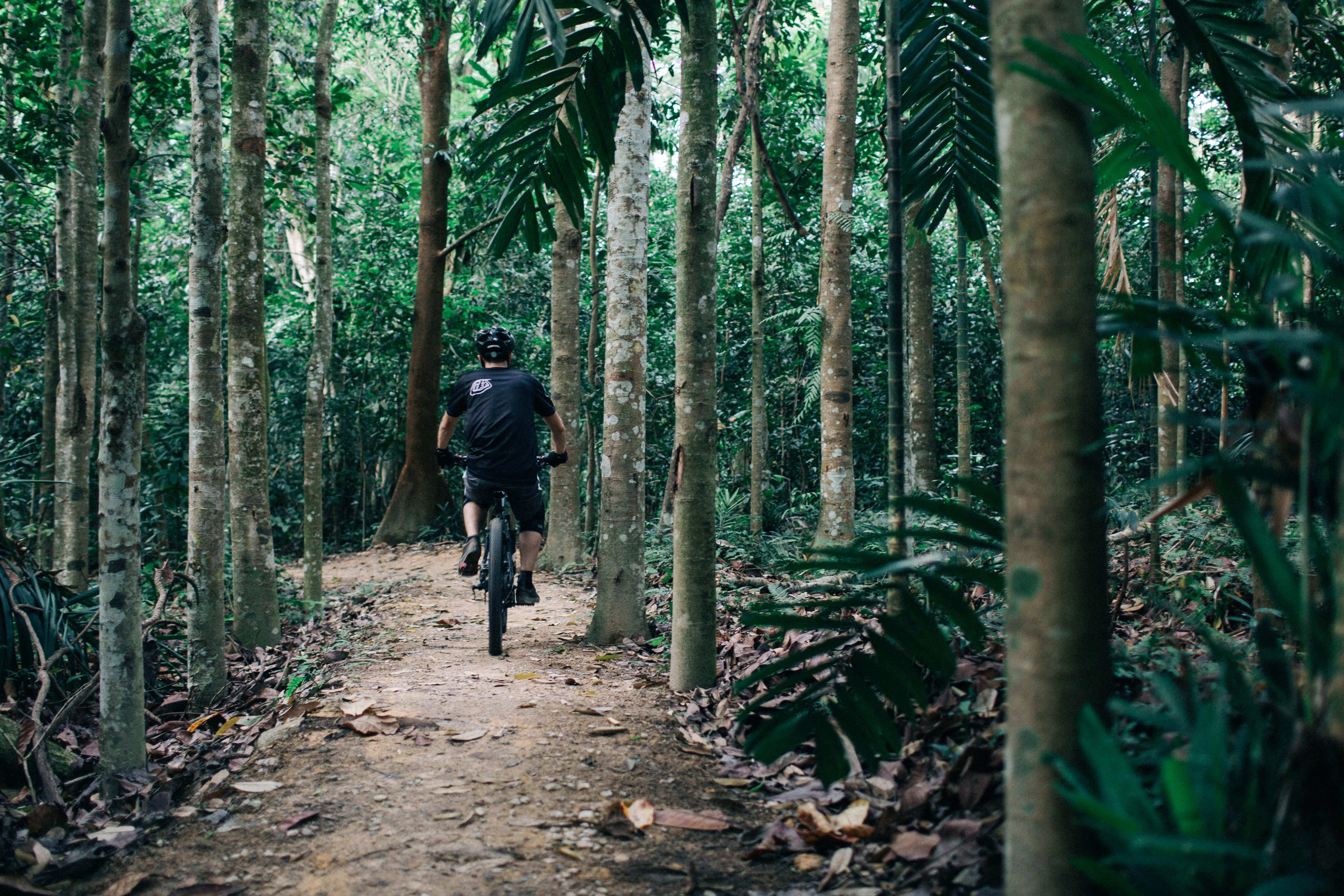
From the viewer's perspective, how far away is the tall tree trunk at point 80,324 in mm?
6395

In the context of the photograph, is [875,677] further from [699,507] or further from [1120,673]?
[699,507]

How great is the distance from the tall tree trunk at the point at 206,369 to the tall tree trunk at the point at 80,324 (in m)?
2.82

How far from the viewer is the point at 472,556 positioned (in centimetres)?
522

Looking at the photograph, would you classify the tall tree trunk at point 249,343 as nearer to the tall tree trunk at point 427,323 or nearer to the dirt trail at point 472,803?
the dirt trail at point 472,803

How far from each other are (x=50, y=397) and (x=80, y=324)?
2.29 m

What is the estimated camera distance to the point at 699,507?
12.8 feet

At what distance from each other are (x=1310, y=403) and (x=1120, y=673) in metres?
1.32

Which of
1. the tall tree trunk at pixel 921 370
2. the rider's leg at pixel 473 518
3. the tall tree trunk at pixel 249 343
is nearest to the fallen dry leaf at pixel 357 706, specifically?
the rider's leg at pixel 473 518

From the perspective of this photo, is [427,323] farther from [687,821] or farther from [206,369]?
[687,821]

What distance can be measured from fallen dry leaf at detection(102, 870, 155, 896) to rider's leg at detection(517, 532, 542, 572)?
3.08 meters

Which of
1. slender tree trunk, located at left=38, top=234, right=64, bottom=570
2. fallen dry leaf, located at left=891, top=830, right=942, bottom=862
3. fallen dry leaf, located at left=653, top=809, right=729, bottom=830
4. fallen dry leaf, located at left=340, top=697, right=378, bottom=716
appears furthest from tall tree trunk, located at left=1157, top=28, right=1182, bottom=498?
slender tree trunk, located at left=38, top=234, right=64, bottom=570

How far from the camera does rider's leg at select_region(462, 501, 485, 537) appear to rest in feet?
17.3

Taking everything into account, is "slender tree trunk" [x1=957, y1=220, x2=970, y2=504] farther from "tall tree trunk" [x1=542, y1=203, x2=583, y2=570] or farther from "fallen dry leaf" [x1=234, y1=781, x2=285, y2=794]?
"fallen dry leaf" [x1=234, y1=781, x2=285, y2=794]

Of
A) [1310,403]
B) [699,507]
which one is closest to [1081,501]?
[1310,403]
